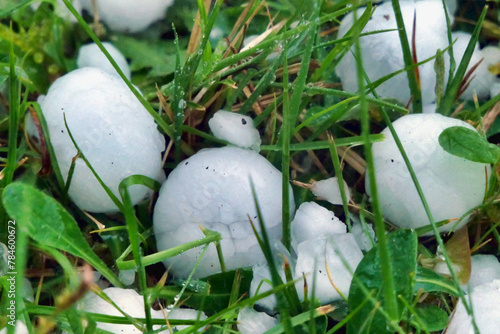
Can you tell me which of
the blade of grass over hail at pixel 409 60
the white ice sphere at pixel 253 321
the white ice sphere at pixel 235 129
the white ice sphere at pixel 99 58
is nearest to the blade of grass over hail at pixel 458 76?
the blade of grass over hail at pixel 409 60

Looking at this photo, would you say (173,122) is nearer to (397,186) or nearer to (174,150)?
(174,150)

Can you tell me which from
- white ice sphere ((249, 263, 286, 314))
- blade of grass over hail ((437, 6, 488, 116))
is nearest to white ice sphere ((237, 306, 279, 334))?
white ice sphere ((249, 263, 286, 314))

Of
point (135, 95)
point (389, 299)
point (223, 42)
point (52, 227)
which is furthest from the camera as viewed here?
point (223, 42)

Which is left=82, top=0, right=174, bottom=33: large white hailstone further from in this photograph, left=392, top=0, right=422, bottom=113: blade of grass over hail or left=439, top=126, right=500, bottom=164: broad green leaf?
left=439, top=126, right=500, bottom=164: broad green leaf

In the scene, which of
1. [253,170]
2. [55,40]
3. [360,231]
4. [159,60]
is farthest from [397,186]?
[55,40]

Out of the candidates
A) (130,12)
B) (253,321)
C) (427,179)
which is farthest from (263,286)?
(130,12)

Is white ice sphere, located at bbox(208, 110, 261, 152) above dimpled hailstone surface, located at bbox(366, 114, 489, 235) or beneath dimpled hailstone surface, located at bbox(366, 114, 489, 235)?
above

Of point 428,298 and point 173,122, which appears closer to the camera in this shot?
point 428,298
